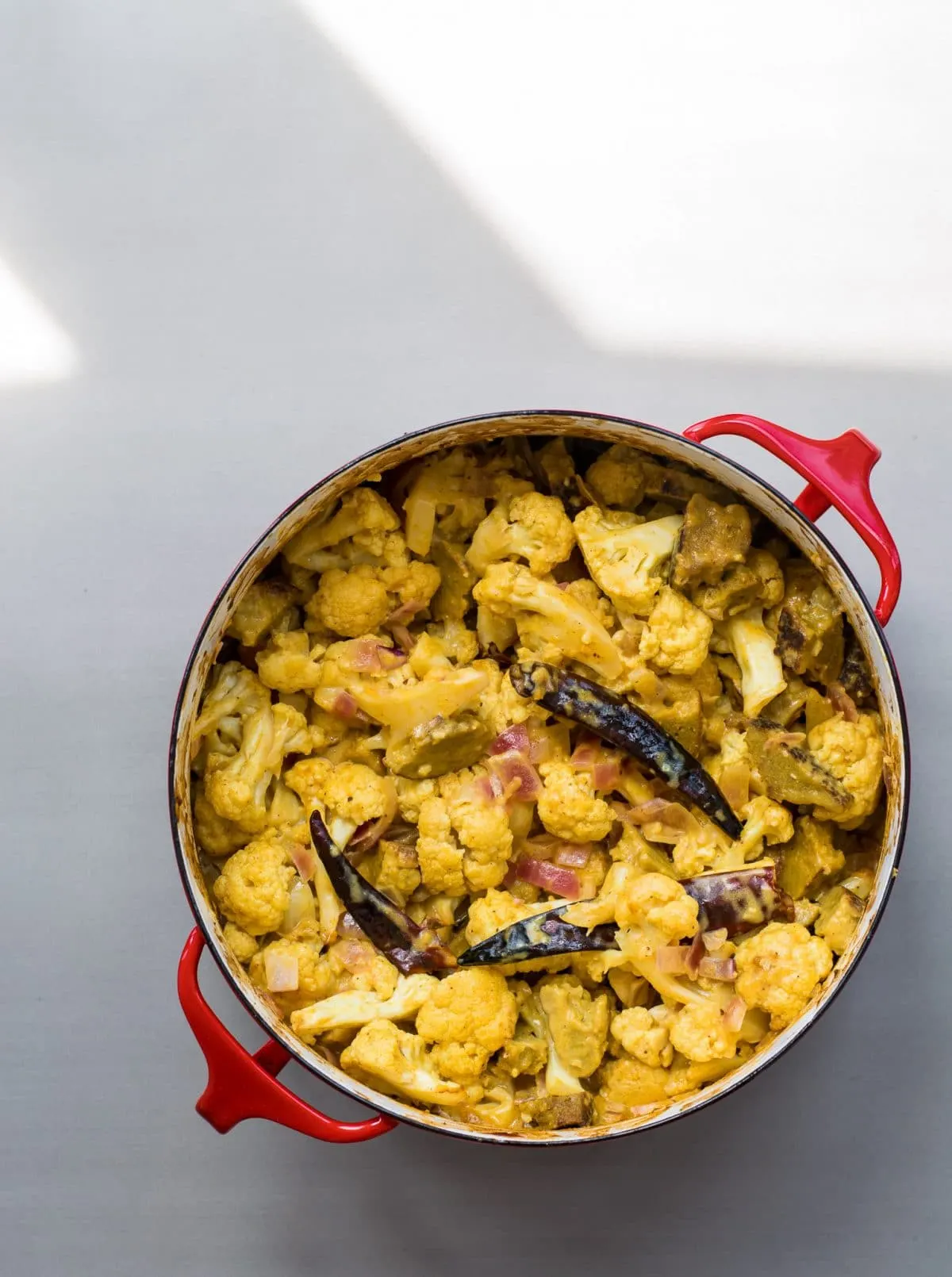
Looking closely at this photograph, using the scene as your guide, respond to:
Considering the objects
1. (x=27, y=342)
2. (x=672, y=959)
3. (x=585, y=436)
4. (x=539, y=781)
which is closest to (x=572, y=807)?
(x=539, y=781)

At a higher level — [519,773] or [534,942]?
[519,773]

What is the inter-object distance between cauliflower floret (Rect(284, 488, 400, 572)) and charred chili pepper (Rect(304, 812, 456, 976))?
0.45 meters

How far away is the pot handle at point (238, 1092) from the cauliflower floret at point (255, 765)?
23 centimetres

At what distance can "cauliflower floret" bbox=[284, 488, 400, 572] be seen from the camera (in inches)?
75.7

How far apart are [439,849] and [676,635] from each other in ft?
1.77

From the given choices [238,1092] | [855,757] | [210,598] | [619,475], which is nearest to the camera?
[238,1092]

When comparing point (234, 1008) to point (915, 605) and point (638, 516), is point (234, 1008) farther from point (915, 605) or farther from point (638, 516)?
point (915, 605)

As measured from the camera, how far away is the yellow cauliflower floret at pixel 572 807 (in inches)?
75.6

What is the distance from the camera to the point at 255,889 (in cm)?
187

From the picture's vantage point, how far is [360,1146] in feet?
7.16

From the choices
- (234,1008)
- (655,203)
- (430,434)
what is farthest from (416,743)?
(655,203)

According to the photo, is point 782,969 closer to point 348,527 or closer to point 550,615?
point 550,615

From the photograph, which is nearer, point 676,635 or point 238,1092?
point 238,1092

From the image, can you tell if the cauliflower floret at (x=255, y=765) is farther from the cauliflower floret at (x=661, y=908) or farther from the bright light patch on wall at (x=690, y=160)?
the bright light patch on wall at (x=690, y=160)
